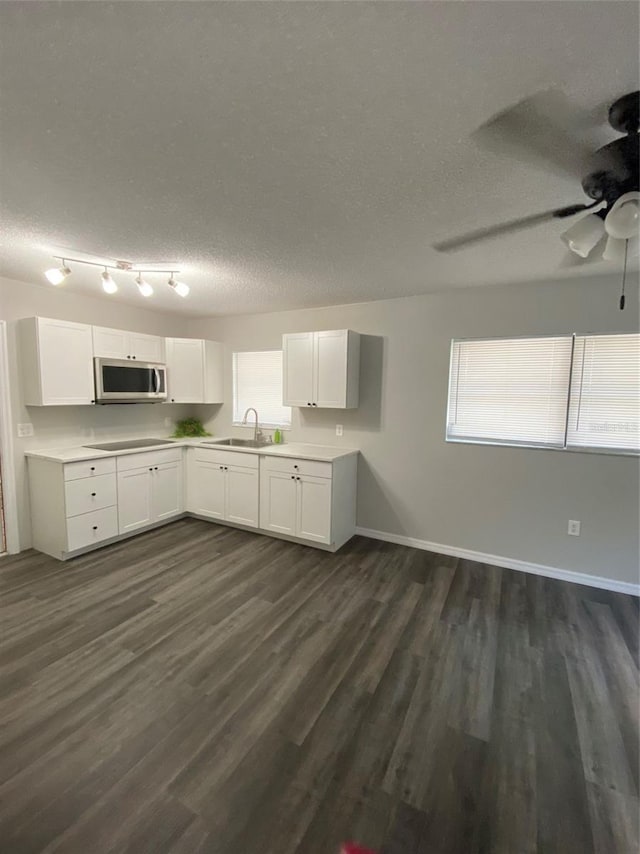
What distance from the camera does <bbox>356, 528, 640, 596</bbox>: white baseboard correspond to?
3008mm

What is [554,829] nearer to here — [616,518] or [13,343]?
[616,518]

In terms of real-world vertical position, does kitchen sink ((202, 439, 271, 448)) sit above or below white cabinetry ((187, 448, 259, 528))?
above

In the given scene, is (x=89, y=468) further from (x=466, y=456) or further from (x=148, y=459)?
(x=466, y=456)

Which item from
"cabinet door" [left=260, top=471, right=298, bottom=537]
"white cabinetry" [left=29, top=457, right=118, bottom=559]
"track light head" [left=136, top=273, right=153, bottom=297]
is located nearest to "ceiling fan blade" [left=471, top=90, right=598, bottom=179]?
"track light head" [left=136, top=273, right=153, bottom=297]

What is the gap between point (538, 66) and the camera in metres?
1.06

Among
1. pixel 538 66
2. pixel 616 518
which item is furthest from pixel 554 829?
pixel 538 66

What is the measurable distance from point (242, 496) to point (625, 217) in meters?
3.68

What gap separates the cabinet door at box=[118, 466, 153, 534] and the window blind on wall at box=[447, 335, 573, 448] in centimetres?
320

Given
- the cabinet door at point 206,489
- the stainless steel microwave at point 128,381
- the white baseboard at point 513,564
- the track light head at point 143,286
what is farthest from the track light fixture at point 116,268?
the white baseboard at point 513,564

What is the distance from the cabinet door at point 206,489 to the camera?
417 centimetres

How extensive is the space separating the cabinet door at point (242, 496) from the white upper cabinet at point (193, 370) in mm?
1166

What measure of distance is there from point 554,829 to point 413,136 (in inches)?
103

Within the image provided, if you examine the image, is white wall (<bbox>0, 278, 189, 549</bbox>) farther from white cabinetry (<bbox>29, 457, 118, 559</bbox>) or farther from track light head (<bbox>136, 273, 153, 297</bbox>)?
track light head (<bbox>136, 273, 153, 297</bbox>)

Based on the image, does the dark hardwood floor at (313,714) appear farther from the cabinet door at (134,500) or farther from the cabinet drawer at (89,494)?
the cabinet door at (134,500)
